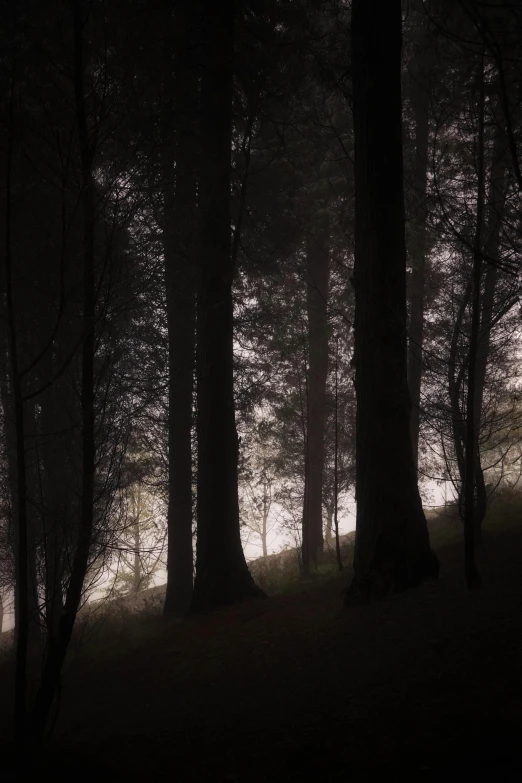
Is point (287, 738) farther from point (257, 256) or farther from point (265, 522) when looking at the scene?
point (265, 522)

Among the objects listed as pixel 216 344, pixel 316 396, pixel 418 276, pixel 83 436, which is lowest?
pixel 83 436

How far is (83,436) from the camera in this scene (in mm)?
4953

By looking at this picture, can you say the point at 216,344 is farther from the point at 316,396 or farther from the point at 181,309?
the point at 316,396

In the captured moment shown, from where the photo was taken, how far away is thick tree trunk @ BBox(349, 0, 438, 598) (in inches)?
253

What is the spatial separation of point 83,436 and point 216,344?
4.58 metres

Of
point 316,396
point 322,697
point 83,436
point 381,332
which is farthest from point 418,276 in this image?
point 322,697

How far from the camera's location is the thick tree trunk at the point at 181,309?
919 centimetres

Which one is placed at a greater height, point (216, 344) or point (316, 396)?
point (316, 396)

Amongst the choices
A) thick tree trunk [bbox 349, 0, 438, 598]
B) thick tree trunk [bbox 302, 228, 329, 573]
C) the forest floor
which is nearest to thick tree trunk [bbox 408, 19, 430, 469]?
thick tree trunk [bbox 302, 228, 329, 573]

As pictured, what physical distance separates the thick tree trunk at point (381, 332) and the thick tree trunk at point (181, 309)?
→ 331 centimetres

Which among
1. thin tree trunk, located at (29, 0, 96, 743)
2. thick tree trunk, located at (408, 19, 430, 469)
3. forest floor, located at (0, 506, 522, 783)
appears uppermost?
thick tree trunk, located at (408, 19, 430, 469)

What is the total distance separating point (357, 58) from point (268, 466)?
11338 millimetres

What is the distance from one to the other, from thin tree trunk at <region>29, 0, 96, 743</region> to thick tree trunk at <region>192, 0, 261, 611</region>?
3.99 meters

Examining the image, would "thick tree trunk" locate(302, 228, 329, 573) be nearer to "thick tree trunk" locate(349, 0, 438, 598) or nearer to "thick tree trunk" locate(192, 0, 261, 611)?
"thick tree trunk" locate(192, 0, 261, 611)
